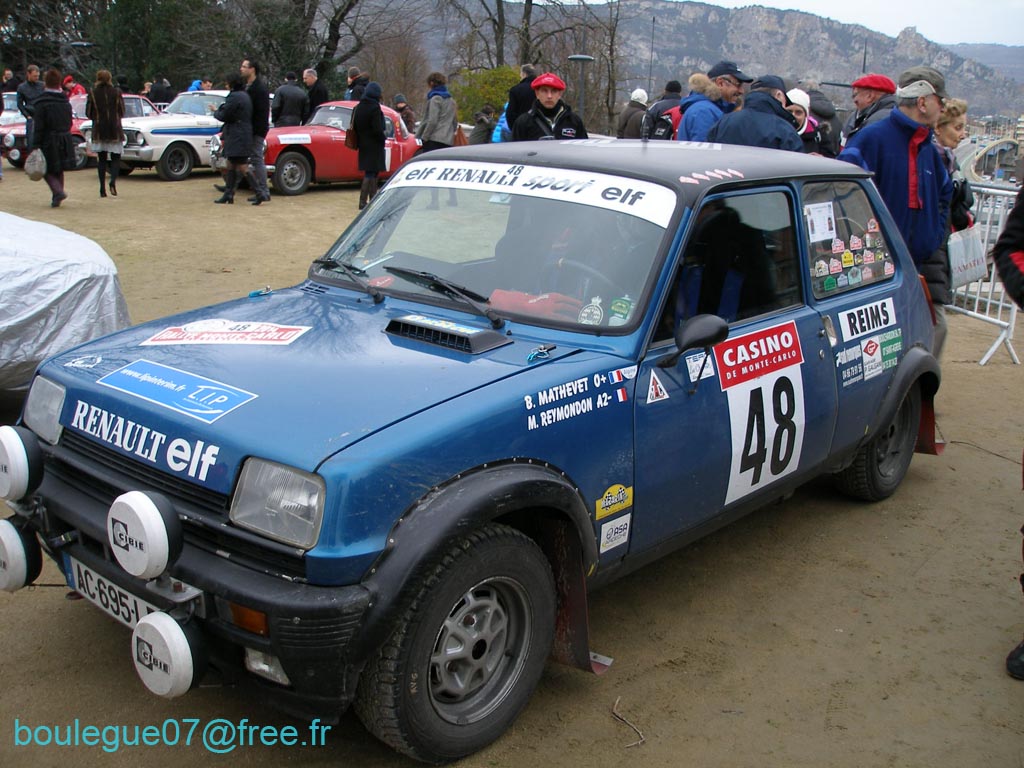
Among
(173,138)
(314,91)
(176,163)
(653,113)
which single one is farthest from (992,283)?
(176,163)

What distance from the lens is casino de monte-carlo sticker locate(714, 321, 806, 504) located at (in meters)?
3.68

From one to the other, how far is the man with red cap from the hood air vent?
19.7ft

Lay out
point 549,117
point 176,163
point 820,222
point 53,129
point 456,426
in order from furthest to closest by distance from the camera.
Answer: point 176,163
point 53,129
point 549,117
point 820,222
point 456,426

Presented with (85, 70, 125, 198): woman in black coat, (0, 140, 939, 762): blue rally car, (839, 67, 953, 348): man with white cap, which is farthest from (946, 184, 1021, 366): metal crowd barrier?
(85, 70, 125, 198): woman in black coat

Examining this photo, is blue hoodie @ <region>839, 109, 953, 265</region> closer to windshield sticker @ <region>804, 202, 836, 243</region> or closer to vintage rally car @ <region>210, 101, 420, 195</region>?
windshield sticker @ <region>804, 202, 836, 243</region>

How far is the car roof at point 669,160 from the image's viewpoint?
146 inches

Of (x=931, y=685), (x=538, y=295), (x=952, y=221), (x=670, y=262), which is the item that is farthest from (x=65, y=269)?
(x=952, y=221)

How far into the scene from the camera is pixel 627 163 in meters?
3.82

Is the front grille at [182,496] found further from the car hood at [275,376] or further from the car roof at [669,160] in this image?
the car roof at [669,160]

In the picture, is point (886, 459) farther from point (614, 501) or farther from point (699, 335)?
point (614, 501)

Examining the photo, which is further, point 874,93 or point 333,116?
point 333,116

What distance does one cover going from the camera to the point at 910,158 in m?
5.79

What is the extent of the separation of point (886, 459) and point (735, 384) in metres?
2.00

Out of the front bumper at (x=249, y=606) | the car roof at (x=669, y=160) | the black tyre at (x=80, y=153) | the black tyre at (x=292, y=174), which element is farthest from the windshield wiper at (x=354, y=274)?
the black tyre at (x=80, y=153)
